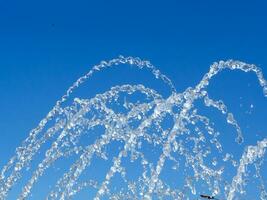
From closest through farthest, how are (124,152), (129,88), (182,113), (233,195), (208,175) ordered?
(233,195) → (124,152) → (182,113) → (208,175) → (129,88)

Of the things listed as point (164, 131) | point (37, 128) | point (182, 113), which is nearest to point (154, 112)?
point (182, 113)

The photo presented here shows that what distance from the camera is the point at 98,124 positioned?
63.9ft

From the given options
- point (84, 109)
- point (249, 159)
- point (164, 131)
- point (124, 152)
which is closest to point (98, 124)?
point (84, 109)

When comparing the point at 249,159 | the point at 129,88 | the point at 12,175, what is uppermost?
the point at 129,88

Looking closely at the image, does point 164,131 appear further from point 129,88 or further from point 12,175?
point 12,175

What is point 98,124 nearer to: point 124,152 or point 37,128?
point 37,128

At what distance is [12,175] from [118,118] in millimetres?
3302

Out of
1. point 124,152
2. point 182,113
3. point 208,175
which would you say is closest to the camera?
point 124,152

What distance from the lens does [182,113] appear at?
17.8 metres

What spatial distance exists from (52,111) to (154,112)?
3.86 metres

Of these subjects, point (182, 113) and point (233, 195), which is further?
point (182, 113)

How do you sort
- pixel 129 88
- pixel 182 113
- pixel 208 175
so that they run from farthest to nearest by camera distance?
pixel 129 88 → pixel 208 175 → pixel 182 113

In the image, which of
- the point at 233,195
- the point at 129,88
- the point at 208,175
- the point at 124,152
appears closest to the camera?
the point at 233,195

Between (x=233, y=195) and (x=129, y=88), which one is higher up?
(x=129, y=88)
